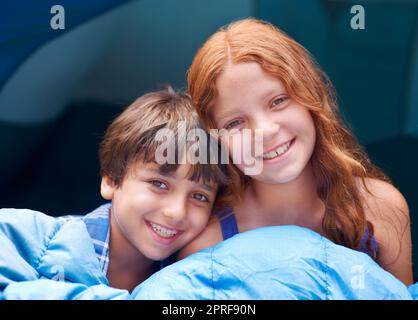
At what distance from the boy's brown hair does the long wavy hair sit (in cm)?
6

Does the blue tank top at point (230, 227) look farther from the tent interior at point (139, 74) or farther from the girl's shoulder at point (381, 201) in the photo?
the tent interior at point (139, 74)

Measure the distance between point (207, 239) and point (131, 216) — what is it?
0.17 meters

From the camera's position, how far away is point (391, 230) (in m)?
1.45

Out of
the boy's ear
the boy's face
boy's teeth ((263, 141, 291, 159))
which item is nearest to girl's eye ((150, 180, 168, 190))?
the boy's face

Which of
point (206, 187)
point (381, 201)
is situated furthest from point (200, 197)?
point (381, 201)

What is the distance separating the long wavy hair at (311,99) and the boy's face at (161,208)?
0.35ft

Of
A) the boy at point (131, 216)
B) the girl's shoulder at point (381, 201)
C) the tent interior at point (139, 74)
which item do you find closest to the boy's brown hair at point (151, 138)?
the boy at point (131, 216)

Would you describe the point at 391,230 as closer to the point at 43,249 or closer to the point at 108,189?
the point at 108,189

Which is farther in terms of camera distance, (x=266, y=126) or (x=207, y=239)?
(x=207, y=239)

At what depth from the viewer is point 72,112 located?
1611 mm

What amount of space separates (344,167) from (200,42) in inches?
18.0

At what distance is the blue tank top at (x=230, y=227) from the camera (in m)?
1.43
